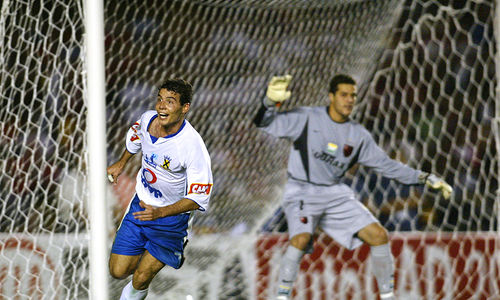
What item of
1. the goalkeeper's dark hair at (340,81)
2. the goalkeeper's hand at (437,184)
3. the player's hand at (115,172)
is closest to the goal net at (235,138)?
the goalkeeper's dark hair at (340,81)

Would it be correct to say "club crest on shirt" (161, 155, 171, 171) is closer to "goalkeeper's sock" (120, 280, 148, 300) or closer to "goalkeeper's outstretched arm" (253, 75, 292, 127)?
"goalkeeper's sock" (120, 280, 148, 300)

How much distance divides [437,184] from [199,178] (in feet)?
5.11

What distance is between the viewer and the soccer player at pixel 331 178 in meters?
2.90

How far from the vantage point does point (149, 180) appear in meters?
1.59

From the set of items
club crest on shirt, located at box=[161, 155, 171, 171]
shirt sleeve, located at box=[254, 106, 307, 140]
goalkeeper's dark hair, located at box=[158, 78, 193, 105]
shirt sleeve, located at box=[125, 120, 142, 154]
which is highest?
shirt sleeve, located at box=[254, 106, 307, 140]

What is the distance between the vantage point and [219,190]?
3562 mm

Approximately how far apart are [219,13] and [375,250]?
5.48 ft

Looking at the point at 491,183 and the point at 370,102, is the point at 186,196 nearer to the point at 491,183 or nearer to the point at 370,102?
the point at 370,102

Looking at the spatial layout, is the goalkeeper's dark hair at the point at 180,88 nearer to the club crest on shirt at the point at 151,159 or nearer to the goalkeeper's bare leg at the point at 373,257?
the club crest on shirt at the point at 151,159

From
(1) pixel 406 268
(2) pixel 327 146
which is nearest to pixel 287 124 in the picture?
(2) pixel 327 146

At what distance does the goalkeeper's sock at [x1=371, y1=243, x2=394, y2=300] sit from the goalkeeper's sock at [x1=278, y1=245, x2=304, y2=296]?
382 mm

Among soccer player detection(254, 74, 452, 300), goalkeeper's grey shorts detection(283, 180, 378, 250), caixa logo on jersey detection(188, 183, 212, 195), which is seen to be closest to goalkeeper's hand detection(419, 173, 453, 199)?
soccer player detection(254, 74, 452, 300)

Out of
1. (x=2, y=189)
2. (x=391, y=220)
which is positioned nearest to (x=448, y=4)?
(x=391, y=220)

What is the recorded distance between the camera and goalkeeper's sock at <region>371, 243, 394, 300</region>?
2.94 metres
